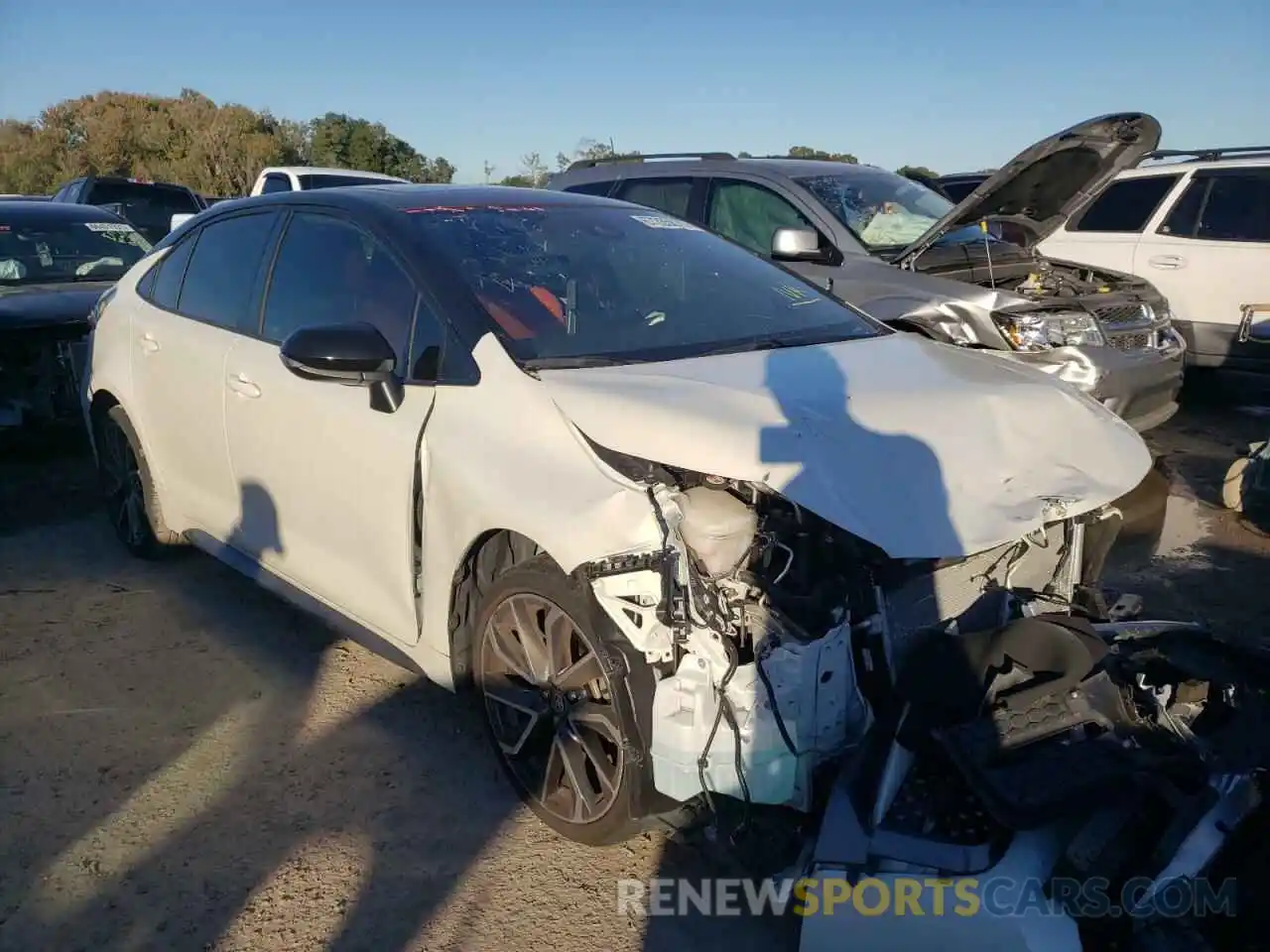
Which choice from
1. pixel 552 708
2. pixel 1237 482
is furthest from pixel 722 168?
pixel 552 708

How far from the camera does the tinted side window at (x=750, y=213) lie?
6.87 metres

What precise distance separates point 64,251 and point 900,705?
7.31m

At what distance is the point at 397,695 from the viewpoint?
3.85 m

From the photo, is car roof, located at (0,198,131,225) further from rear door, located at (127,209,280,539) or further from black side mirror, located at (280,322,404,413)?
black side mirror, located at (280,322,404,413)

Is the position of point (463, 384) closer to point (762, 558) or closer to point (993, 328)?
point (762, 558)

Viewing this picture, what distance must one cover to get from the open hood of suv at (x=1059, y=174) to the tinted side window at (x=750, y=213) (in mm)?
844

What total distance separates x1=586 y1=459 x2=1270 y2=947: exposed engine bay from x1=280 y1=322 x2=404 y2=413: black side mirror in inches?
37.7

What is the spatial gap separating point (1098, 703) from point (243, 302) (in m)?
3.31

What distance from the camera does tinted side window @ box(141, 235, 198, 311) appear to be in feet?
15.0

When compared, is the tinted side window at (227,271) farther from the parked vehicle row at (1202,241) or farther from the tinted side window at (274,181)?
the tinted side window at (274,181)

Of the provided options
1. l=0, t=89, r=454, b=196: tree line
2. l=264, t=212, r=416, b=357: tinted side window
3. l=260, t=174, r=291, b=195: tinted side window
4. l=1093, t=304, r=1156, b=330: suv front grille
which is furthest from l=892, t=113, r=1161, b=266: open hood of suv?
l=0, t=89, r=454, b=196: tree line

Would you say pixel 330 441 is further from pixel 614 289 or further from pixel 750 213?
pixel 750 213

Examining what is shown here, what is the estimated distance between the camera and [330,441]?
3402 millimetres

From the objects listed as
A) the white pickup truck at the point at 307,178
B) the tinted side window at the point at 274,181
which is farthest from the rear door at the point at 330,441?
the tinted side window at the point at 274,181
